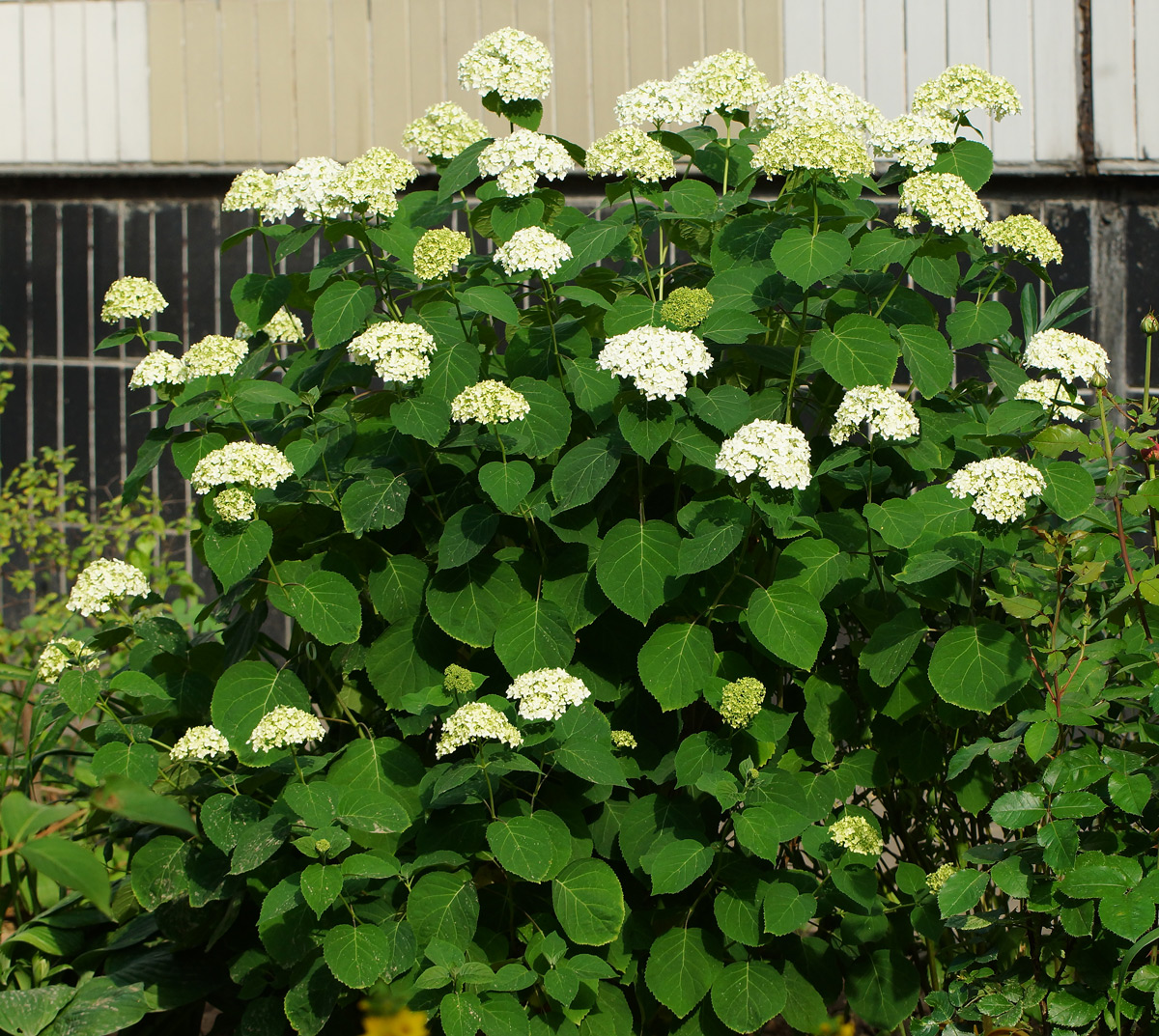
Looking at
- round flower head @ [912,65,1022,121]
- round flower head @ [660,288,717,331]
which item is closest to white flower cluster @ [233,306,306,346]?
round flower head @ [660,288,717,331]

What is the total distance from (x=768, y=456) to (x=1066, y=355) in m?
0.72

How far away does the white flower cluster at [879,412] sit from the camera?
6.82 feet

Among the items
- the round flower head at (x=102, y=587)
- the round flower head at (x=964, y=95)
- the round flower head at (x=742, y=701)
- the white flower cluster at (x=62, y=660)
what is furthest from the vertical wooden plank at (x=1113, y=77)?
the white flower cluster at (x=62, y=660)

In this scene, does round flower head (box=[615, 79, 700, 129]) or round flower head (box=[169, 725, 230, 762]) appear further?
round flower head (box=[615, 79, 700, 129])

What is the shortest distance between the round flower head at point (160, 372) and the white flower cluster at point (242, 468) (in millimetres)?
470

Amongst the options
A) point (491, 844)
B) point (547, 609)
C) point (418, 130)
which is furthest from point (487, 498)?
point (418, 130)

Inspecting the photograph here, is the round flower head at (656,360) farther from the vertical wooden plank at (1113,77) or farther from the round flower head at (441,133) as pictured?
the vertical wooden plank at (1113,77)

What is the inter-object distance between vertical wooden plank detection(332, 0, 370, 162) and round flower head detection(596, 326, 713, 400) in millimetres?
3923

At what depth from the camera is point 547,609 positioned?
225 cm

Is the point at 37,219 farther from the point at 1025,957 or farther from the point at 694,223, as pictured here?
the point at 1025,957

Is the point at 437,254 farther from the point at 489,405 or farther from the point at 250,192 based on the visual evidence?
the point at 250,192

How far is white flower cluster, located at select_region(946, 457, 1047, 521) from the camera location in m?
1.88

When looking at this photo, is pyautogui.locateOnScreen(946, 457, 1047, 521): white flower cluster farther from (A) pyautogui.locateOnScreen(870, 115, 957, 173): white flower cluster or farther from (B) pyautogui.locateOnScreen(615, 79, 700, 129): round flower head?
(B) pyautogui.locateOnScreen(615, 79, 700, 129): round flower head

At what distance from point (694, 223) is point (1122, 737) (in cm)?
138
